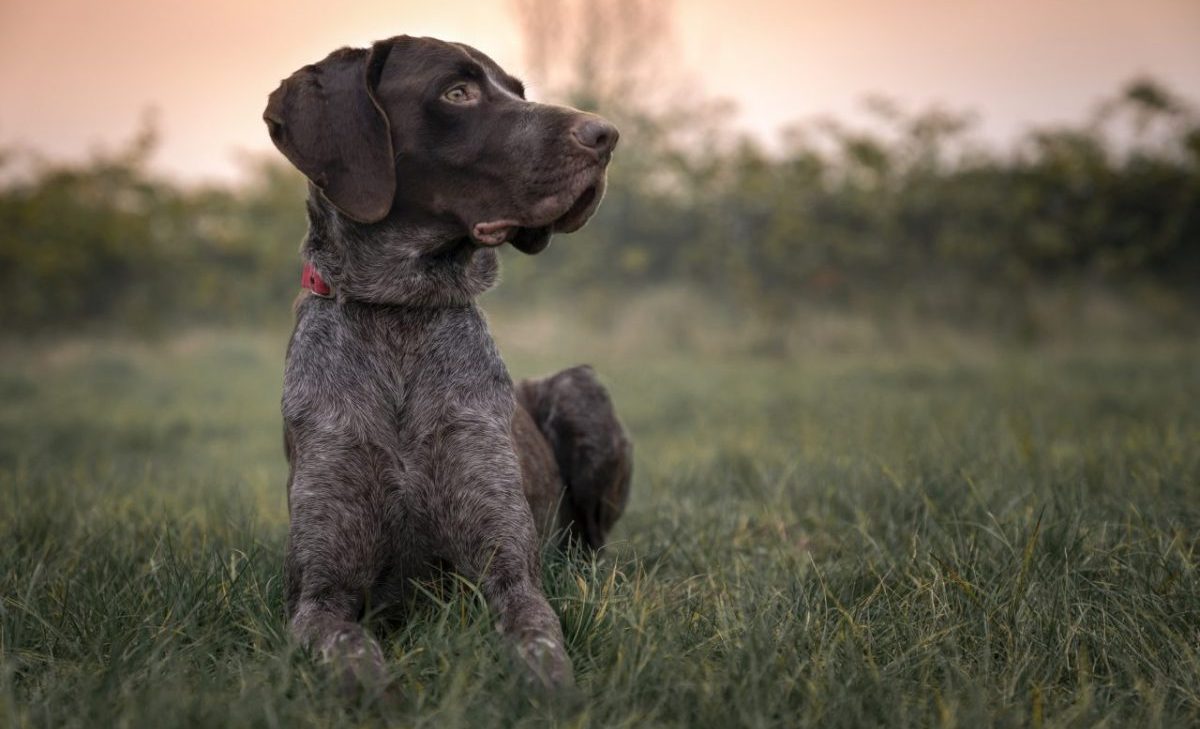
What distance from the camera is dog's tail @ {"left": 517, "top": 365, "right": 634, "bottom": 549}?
4410 millimetres

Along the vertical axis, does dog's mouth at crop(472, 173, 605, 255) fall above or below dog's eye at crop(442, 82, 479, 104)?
below

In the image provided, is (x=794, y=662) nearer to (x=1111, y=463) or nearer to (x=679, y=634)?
(x=679, y=634)

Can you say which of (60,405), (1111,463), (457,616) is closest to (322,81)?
(457,616)

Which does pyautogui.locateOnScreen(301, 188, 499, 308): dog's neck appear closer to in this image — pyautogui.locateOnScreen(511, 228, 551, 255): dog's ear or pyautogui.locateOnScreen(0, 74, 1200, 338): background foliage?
pyautogui.locateOnScreen(511, 228, 551, 255): dog's ear

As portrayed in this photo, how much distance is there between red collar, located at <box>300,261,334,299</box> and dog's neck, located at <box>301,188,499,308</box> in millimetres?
23

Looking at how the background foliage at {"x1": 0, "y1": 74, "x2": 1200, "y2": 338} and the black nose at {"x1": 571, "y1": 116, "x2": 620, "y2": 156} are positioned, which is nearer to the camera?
the black nose at {"x1": 571, "y1": 116, "x2": 620, "y2": 156}

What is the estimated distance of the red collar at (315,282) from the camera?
3.42 meters

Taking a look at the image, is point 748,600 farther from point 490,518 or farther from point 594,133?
point 594,133

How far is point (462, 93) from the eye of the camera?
342 centimetres

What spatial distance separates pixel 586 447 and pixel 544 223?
139 centimetres

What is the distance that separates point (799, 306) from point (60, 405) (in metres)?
10.0

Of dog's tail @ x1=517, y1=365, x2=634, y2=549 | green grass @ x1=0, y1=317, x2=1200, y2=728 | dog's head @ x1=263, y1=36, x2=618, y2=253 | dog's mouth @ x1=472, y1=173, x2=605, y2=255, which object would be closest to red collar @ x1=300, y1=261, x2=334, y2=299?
dog's head @ x1=263, y1=36, x2=618, y2=253

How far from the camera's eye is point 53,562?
12.5 feet

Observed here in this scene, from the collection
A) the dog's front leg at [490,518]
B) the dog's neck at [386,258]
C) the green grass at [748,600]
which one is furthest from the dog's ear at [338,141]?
the green grass at [748,600]
